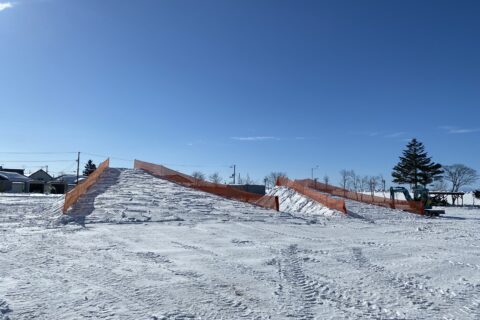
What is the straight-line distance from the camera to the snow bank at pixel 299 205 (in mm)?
28047

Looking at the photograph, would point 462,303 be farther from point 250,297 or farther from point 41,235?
point 41,235

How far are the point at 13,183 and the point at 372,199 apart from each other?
63.5 metres

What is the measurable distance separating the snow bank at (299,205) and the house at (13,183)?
54.1 m

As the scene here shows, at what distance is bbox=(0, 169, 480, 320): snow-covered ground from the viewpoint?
589 cm

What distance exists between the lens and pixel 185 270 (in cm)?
854

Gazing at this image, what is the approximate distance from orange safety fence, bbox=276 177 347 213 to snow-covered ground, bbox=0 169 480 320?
34.6 feet

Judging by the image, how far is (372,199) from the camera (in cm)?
3662

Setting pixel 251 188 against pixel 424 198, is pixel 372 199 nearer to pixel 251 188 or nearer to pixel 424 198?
pixel 424 198

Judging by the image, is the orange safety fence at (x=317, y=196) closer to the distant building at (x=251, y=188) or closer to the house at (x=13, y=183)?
the distant building at (x=251, y=188)

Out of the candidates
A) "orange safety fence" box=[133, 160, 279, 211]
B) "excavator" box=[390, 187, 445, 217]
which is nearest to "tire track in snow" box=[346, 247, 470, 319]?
"orange safety fence" box=[133, 160, 279, 211]

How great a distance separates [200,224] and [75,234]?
596 centimetres

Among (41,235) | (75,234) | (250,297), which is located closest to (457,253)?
(250,297)

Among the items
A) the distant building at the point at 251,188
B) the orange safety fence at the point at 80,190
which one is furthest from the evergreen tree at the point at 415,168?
the orange safety fence at the point at 80,190

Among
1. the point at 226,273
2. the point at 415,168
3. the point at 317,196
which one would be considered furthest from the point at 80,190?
the point at 415,168
